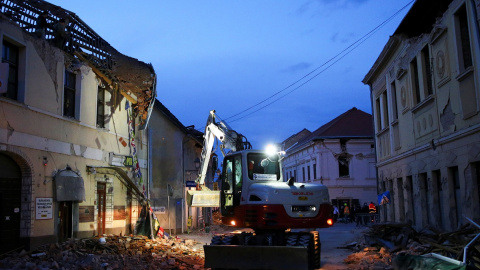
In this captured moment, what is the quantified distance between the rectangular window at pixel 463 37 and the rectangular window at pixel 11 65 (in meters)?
A: 11.9

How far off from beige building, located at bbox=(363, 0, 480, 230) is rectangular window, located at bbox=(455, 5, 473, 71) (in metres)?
0.02

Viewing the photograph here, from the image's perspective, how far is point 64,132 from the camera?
14.6 meters

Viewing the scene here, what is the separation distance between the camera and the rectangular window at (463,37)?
12.0 m

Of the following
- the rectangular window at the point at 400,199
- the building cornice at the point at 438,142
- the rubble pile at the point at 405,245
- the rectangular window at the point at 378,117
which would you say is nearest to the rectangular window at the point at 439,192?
the rubble pile at the point at 405,245

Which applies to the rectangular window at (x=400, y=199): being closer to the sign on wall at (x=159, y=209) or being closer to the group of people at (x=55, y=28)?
the sign on wall at (x=159, y=209)

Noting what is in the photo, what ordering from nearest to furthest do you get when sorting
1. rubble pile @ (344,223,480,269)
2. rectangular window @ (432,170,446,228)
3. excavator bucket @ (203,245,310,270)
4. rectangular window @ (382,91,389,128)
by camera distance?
rubble pile @ (344,223,480,269), excavator bucket @ (203,245,310,270), rectangular window @ (432,170,446,228), rectangular window @ (382,91,389,128)

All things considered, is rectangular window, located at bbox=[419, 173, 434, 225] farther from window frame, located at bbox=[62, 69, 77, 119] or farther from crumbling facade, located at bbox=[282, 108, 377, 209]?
crumbling facade, located at bbox=[282, 108, 377, 209]

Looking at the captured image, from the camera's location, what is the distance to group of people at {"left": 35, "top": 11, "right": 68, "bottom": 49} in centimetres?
1409

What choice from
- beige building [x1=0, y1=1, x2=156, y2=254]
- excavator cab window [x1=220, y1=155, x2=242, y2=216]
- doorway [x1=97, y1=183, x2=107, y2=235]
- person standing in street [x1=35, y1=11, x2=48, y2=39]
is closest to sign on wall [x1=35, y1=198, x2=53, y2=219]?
beige building [x1=0, y1=1, x2=156, y2=254]

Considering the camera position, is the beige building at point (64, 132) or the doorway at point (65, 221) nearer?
the beige building at point (64, 132)

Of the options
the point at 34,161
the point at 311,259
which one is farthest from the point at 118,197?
the point at 311,259

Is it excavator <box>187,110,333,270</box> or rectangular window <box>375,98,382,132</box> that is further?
rectangular window <box>375,98,382,132</box>

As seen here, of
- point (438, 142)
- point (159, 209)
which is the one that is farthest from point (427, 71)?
point (159, 209)

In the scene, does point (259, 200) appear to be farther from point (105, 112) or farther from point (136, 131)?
point (136, 131)
